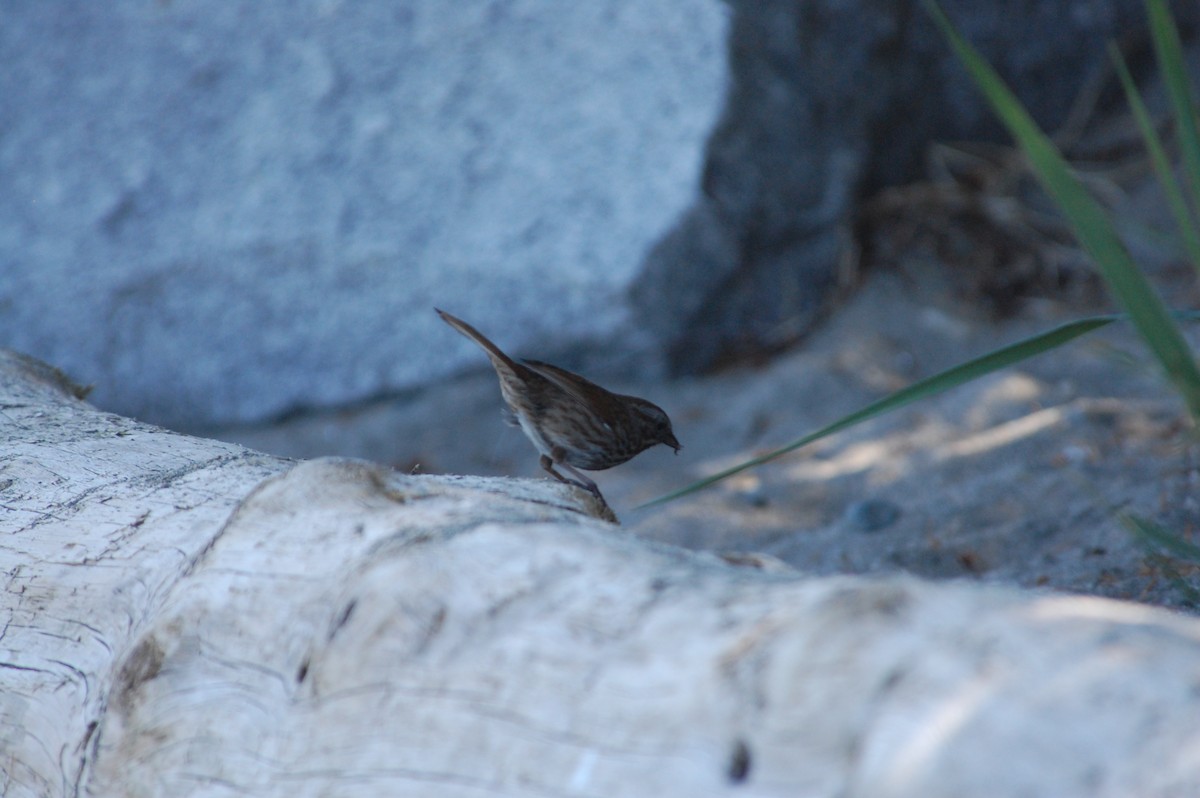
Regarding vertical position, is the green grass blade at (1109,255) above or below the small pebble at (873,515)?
above

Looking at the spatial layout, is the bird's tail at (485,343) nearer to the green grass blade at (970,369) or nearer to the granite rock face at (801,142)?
the green grass blade at (970,369)

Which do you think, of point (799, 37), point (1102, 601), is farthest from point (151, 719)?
point (799, 37)

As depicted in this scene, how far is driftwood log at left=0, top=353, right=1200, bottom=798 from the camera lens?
116 cm

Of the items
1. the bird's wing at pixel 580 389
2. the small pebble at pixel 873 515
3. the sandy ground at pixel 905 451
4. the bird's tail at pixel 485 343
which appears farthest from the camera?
the small pebble at pixel 873 515

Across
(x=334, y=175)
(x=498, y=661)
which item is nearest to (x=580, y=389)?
(x=498, y=661)

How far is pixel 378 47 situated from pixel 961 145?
3.09 metres

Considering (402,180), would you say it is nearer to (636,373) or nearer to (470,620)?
(636,373)

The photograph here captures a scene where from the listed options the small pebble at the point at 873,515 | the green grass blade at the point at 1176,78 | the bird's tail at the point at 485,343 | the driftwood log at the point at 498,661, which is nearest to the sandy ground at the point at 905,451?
the small pebble at the point at 873,515

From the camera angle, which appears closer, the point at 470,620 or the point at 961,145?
the point at 470,620

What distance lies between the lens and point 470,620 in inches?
62.2

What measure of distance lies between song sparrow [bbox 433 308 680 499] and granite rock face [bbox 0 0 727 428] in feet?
5.93

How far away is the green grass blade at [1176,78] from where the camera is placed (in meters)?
1.65

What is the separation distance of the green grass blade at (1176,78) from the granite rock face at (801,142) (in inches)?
128

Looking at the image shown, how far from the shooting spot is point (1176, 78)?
1690 mm
